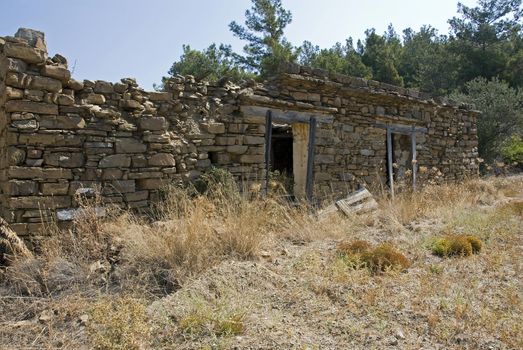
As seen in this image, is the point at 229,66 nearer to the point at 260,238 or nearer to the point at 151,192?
the point at 151,192

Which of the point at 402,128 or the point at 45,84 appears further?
the point at 402,128

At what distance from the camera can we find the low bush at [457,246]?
477 cm

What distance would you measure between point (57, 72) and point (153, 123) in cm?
143

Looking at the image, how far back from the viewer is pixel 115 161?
18.1ft

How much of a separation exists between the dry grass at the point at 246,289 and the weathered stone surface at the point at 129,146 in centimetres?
86

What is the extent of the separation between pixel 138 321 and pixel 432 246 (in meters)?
3.86

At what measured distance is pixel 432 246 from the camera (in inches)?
199

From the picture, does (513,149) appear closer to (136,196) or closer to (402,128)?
(402,128)

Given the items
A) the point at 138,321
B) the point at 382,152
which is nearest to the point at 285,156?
the point at 382,152

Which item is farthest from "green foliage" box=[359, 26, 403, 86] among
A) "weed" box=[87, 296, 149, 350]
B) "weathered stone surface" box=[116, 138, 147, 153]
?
"weed" box=[87, 296, 149, 350]

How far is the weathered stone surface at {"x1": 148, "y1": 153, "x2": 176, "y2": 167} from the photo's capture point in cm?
584

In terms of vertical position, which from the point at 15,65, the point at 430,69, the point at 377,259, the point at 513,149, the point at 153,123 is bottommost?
the point at 377,259

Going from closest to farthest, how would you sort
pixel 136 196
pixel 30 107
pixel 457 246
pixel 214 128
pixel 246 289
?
pixel 246 289
pixel 457 246
pixel 30 107
pixel 136 196
pixel 214 128

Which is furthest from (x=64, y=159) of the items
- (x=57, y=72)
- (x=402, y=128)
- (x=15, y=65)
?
(x=402, y=128)
